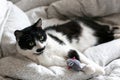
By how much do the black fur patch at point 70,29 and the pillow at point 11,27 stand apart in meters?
0.19

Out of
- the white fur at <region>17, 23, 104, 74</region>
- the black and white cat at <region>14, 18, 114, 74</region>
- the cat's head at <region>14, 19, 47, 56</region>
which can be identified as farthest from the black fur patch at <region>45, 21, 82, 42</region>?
the cat's head at <region>14, 19, 47, 56</region>

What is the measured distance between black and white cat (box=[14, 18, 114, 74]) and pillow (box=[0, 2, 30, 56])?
9 centimetres

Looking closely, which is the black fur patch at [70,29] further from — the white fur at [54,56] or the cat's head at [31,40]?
the cat's head at [31,40]

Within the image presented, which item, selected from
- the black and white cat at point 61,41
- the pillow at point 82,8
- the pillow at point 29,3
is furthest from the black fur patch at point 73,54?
the pillow at point 29,3

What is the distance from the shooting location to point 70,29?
5.66ft

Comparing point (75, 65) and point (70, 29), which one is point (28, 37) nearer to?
point (75, 65)

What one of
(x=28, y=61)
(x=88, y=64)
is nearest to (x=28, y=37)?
(x=28, y=61)

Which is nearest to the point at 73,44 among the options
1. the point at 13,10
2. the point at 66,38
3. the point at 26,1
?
the point at 66,38

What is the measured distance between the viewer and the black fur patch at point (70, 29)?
5.52 ft

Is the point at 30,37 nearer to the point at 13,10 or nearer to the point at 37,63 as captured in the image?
the point at 37,63

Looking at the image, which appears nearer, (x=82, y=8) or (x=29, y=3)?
(x=82, y=8)

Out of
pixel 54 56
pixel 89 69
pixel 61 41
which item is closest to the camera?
pixel 89 69

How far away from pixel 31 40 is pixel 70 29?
453 millimetres

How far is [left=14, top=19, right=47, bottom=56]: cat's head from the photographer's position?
134cm
